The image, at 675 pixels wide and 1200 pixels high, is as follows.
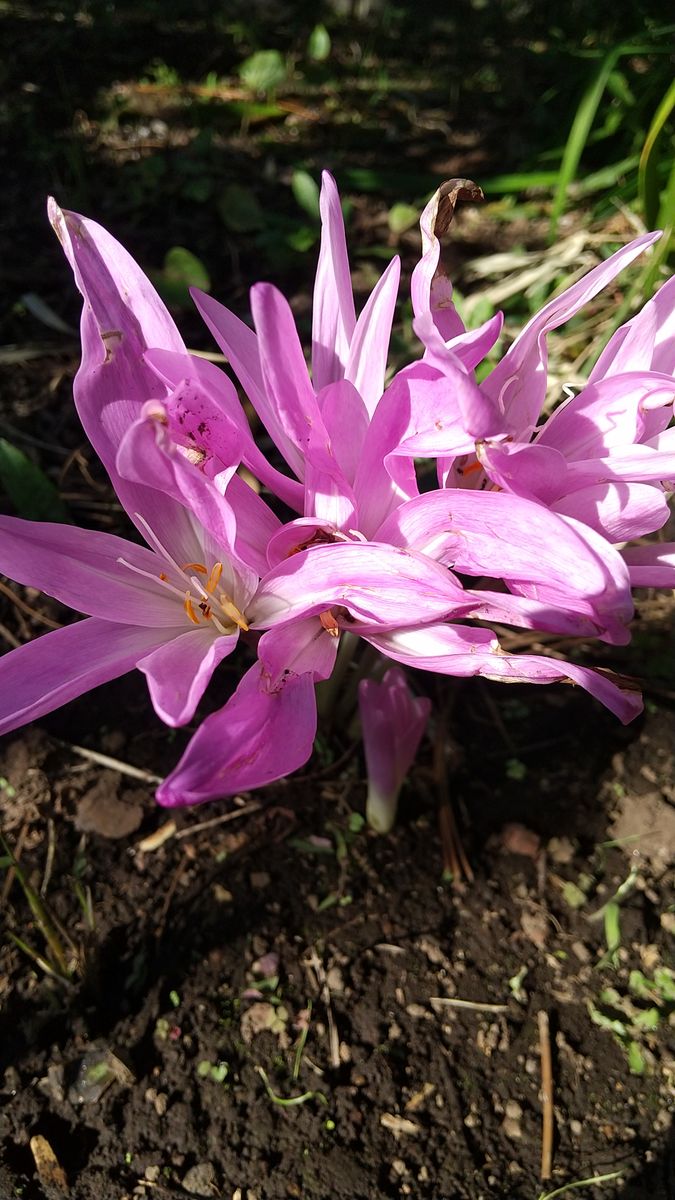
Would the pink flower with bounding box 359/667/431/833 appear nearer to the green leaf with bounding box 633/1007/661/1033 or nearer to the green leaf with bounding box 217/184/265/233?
the green leaf with bounding box 633/1007/661/1033

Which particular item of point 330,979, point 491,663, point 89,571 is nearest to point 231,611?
point 89,571

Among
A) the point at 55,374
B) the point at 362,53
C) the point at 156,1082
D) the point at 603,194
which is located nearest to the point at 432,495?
the point at 156,1082

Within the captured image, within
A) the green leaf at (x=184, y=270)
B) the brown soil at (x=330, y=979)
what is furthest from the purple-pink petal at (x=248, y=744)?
the green leaf at (x=184, y=270)

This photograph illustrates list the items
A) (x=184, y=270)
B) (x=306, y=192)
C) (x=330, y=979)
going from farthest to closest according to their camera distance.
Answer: (x=306, y=192)
(x=184, y=270)
(x=330, y=979)

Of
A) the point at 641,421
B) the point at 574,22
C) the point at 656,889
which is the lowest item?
the point at 656,889

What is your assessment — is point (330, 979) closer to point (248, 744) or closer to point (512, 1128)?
point (512, 1128)

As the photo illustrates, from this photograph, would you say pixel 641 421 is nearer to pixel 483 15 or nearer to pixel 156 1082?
pixel 156 1082

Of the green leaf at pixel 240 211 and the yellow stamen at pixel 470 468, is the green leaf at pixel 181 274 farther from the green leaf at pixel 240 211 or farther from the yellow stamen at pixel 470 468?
the yellow stamen at pixel 470 468
